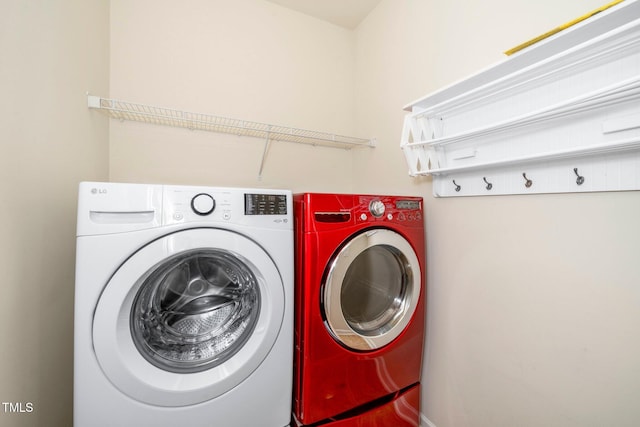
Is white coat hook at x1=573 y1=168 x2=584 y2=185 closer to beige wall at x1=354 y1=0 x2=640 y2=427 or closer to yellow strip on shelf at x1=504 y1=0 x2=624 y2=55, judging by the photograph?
beige wall at x1=354 y1=0 x2=640 y2=427

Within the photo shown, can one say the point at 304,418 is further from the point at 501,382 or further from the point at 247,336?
the point at 501,382

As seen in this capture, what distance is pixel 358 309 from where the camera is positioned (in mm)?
1151

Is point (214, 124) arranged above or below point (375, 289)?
above

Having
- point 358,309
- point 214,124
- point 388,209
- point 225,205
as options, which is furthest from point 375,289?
point 214,124

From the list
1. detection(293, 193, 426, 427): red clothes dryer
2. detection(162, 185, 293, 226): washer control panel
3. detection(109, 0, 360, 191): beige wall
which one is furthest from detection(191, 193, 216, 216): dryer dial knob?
detection(109, 0, 360, 191): beige wall

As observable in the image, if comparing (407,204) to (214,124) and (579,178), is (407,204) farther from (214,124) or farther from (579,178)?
(214,124)

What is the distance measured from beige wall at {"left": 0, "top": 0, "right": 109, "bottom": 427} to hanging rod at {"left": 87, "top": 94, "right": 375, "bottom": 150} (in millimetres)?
168

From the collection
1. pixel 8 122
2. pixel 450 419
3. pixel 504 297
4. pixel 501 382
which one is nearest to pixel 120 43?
pixel 8 122

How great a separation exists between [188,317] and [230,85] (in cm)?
139

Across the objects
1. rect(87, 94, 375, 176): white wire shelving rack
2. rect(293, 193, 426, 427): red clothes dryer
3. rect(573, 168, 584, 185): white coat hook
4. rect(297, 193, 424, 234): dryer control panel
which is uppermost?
rect(87, 94, 375, 176): white wire shelving rack

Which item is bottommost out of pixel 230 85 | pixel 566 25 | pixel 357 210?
pixel 357 210

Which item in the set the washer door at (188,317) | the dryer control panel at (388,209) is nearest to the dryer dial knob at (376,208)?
the dryer control panel at (388,209)

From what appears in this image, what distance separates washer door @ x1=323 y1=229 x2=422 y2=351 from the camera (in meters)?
0.99

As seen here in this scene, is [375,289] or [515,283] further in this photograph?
[375,289]
